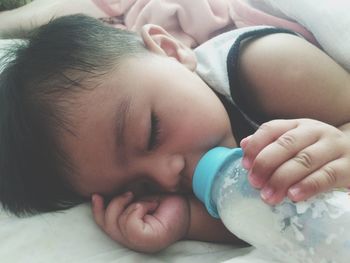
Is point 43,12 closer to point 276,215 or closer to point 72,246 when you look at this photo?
point 72,246

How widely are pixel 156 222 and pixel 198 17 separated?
1.91 ft

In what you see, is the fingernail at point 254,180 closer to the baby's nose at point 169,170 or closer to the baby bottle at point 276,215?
the baby bottle at point 276,215

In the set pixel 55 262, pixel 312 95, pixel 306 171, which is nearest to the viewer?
pixel 306 171

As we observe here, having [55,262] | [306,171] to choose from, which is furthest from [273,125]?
[55,262]

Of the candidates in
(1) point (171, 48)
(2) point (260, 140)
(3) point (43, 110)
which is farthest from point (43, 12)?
(2) point (260, 140)

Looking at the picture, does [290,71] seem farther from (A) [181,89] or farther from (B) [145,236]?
(B) [145,236]

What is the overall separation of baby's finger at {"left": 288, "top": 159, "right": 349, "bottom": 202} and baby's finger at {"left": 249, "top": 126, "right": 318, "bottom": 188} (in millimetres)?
31

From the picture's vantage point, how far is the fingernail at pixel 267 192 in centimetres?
57

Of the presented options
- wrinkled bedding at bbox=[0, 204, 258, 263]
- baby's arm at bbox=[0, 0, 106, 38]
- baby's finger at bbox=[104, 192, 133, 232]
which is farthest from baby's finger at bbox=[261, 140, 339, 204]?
baby's arm at bbox=[0, 0, 106, 38]

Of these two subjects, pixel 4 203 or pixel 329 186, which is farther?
pixel 4 203

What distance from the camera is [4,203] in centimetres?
81

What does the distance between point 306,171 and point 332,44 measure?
0.46 metres

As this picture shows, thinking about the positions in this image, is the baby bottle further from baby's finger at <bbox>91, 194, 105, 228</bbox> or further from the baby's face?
baby's finger at <bbox>91, 194, 105, 228</bbox>

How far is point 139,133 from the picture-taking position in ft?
2.44
